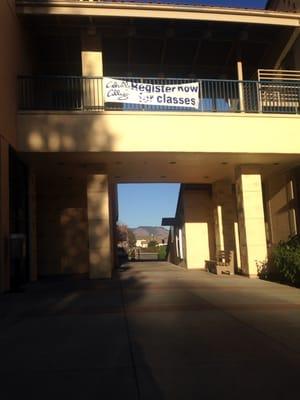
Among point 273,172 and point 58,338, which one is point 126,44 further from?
point 58,338

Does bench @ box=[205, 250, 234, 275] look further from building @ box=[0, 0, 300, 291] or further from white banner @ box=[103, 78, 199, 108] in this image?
white banner @ box=[103, 78, 199, 108]

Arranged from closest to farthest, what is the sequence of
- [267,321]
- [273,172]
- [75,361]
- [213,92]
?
1. [75,361]
2. [267,321]
3. [213,92]
4. [273,172]

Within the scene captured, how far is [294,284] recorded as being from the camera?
14.7 meters

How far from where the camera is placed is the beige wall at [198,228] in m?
23.9

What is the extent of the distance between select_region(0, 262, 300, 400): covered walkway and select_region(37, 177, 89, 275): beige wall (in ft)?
29.3

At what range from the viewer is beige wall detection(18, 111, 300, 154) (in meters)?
15.9

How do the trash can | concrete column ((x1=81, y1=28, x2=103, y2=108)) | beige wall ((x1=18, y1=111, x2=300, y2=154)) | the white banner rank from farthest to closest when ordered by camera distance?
concrete column ((x1=81, y1=28, x2=103, y2=108))
the white banner
beige wall ((x1=18, y1=111, x2=300, y2=154))
the trash can

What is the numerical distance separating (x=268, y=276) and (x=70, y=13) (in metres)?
10.8

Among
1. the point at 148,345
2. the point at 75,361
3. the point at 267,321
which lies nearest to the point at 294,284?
the point at 267,321

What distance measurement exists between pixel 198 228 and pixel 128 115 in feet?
30.4

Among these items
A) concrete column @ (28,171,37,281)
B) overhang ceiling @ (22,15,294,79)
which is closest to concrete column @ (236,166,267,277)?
overhang ceiling @ (22,15,294,79)

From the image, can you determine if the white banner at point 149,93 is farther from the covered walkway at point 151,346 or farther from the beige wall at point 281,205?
the covered walkway at point 151,346

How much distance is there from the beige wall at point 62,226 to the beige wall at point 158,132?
5.27 meters

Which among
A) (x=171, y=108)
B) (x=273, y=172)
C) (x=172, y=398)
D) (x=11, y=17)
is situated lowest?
(x=172, y=398)
